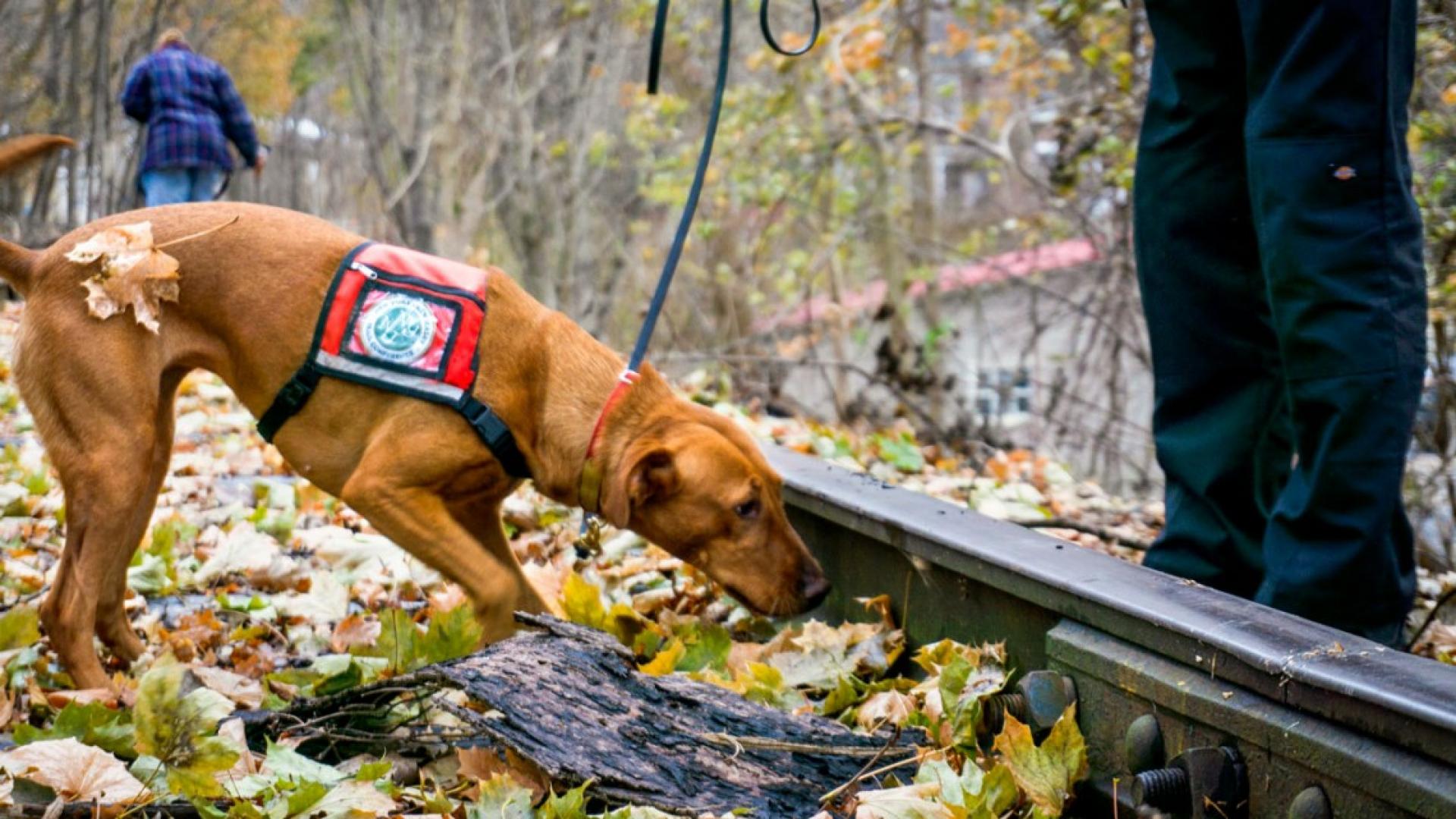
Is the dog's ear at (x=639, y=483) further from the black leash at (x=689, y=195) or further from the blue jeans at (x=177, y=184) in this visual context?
the blue jeans at (x=177, y=184)

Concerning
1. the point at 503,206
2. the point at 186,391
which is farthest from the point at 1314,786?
the point at 503,206

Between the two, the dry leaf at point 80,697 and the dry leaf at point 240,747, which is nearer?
the dry leaf at point 240,747

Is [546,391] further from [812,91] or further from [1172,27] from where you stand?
[812,91]

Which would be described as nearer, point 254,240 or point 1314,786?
point 1314,786

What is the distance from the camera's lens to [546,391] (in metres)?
3.79

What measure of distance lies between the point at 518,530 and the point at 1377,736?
3857 millimetres

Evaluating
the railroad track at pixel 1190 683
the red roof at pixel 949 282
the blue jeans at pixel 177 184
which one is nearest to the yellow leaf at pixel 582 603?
the railroad track at pixel 1190 683

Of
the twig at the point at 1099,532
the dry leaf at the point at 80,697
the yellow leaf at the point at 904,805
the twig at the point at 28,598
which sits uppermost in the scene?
the yellow leaf at the point at 904,805

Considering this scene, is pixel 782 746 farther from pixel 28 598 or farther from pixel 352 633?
pixel 28 598

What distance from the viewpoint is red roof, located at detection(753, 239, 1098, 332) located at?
12.3 meters

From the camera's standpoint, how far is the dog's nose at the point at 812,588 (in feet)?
12.3

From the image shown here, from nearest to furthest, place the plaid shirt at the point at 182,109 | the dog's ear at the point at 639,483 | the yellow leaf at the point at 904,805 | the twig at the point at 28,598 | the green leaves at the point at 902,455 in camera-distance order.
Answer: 1. the yellow leaf at the point at 904,805
2. the dog's ear at the point at 639,483
3. the twig at the point at 28,598
4. the green leaves at the point at 902,455
5. the plaid shirt at the point at 182,109

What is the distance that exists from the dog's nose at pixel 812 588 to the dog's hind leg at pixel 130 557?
177 centimetres

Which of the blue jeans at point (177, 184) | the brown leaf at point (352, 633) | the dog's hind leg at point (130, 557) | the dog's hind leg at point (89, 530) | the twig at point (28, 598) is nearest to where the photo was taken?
the dog's hind leg at point (89, 530)
